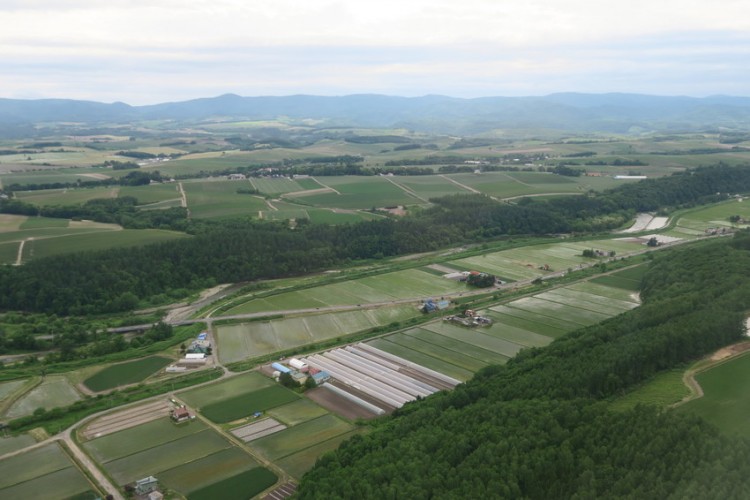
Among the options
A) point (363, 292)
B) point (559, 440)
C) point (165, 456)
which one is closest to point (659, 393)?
point (559, 440)

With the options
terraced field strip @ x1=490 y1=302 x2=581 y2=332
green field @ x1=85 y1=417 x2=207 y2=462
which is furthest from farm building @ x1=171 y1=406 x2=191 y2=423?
terraced field strip @ x1=490 y1=302 x2=581 y2=332

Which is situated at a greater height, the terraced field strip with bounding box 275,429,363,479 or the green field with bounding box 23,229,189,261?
the green field with bounding box 23,229,189,261

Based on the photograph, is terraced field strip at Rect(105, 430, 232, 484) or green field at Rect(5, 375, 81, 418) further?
green field at Rect(5, 375, 81, 418)

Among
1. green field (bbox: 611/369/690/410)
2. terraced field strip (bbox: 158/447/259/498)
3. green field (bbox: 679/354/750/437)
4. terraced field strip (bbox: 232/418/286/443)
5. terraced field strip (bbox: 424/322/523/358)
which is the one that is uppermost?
green field (bbox: 679/354/750/437)

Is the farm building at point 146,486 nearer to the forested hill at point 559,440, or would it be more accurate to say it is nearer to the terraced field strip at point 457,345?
the forested hill at point 559,440

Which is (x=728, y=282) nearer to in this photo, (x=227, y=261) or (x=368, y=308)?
(x=368, y=308)

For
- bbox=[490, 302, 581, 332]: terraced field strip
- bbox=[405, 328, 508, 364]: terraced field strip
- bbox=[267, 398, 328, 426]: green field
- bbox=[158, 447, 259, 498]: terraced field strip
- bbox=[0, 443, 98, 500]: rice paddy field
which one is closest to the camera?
bbox=[0, 443, 98, 500]: rice paddy field

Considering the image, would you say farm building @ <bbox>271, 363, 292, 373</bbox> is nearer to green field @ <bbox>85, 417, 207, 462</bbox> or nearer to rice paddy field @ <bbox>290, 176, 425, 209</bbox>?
green field @ <bbox>85, 417, 207, 462</bbox>
